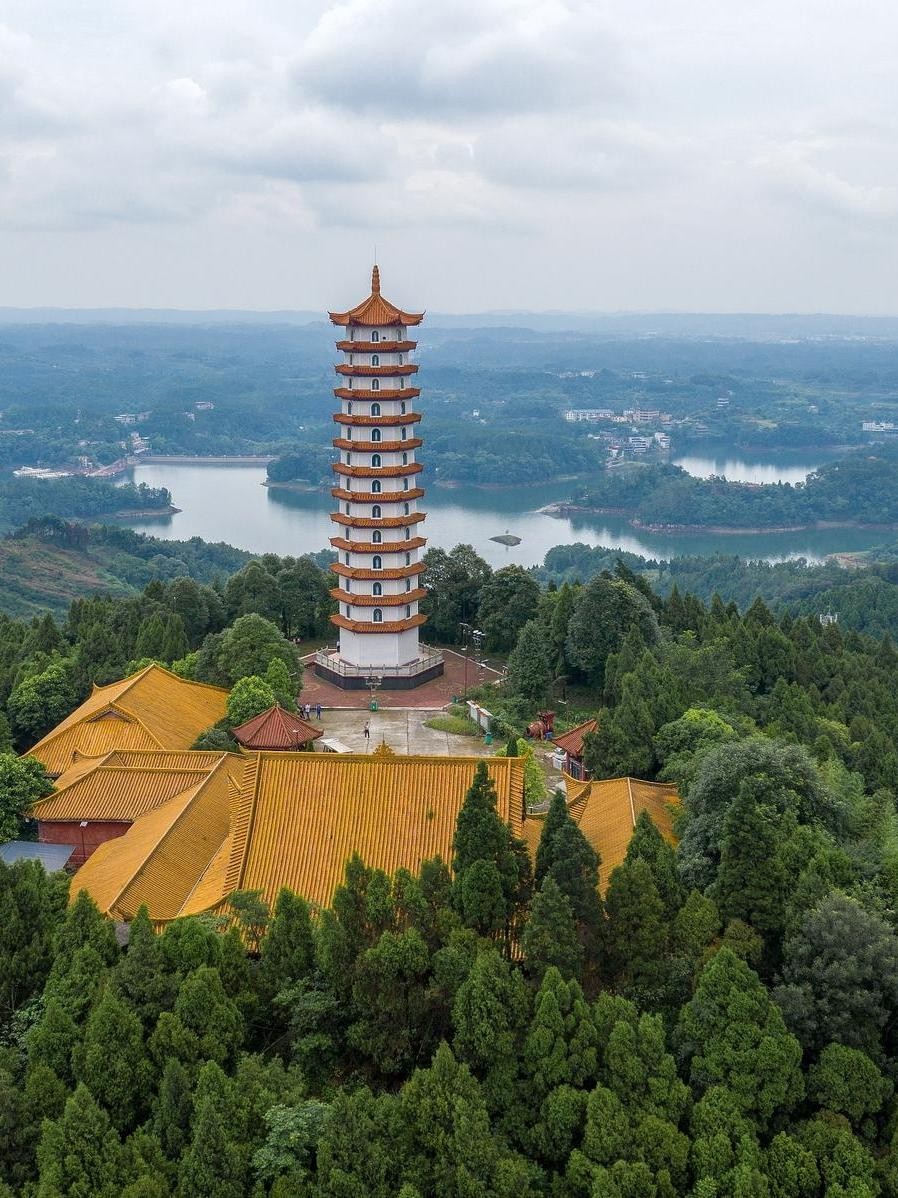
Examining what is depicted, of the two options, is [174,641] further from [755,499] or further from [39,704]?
[755,499]

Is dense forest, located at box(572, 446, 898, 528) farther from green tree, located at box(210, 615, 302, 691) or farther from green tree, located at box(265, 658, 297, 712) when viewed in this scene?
green tree, located at box(265, 658, 297, 712)

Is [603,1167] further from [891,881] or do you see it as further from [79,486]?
[79,486]

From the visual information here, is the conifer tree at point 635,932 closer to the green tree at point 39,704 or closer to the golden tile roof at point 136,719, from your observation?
the golden tile roof at point 136,719

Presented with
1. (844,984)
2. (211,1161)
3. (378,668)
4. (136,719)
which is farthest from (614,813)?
(378,668)

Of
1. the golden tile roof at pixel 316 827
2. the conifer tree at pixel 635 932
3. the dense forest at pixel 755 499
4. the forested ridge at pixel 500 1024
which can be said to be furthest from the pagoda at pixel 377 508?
the dense forest at pixel 755 499

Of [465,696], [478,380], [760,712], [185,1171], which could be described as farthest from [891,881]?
[478,380]

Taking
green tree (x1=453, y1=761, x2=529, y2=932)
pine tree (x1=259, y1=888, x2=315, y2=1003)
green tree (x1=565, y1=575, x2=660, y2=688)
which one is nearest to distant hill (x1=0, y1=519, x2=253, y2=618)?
green tree (x1=565, y1=575, x2=660, y2=688)

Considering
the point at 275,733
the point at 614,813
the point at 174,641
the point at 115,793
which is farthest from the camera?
the point at 174,641
